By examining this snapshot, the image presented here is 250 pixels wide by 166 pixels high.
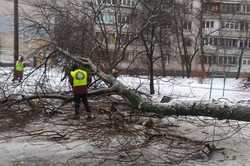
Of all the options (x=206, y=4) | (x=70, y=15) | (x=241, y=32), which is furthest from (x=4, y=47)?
(x=70, y=15)

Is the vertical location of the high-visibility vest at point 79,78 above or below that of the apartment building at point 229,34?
below

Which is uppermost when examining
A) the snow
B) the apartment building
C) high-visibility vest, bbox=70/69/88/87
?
the apartment building

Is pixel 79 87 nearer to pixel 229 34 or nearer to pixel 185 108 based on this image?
pixel 185 108

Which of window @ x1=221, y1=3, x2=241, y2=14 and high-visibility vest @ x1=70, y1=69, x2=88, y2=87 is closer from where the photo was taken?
high-visibility vest @ x1=70, y1=69, x2=88, y2=87

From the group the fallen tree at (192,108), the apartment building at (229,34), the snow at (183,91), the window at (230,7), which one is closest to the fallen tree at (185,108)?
the fallen tree at (192,108)

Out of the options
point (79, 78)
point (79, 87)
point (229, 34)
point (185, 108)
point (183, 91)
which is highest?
point (229, 34)

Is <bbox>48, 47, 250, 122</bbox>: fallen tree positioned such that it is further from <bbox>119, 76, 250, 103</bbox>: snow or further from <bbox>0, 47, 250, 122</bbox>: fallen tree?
<bbox>119, 76, 250, 103</bbox>: snow

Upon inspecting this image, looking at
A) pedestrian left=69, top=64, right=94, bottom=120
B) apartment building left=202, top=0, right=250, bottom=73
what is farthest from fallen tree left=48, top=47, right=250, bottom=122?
apartment building left=202, top=0, right=250, bottom=73

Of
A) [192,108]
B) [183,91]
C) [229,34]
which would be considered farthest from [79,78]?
[229,34]

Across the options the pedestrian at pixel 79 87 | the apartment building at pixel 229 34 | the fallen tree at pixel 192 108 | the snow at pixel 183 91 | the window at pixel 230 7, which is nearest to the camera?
the fallen tree at pixel 192 108

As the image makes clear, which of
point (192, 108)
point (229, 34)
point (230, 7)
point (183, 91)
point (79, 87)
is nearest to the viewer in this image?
point (192, 108)

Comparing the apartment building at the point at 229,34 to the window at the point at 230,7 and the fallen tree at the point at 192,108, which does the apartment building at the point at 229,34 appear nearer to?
the window at the point at 230,7

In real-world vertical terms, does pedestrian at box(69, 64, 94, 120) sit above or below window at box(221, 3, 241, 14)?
below

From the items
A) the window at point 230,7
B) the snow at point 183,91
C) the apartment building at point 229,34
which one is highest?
the window at point 230,7
